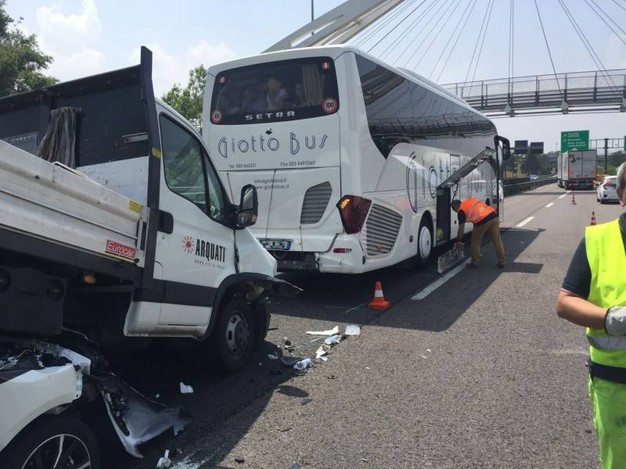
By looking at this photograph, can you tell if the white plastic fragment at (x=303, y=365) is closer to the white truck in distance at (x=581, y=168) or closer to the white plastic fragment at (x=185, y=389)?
the white plastic fragment at (x=185, y=389)

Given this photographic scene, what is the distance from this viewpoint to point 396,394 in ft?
14.8

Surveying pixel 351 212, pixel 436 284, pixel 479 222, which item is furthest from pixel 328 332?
pixel 479 222

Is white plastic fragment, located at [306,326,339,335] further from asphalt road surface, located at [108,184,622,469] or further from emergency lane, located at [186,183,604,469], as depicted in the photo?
emergency lane, located at [186,183,604,469]

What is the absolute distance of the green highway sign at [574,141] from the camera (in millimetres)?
59656

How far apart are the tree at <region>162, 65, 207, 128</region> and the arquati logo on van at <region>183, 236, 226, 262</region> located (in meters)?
34.2

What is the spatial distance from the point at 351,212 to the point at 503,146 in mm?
10915

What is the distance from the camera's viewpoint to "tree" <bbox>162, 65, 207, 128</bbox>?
37.8 m

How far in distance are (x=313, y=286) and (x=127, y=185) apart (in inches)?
219

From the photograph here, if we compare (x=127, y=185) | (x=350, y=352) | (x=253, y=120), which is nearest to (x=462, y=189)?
(x=253, y=120)

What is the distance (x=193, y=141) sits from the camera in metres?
4.53

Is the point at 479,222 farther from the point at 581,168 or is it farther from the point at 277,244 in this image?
the point at 581,168

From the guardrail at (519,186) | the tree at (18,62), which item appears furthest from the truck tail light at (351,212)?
the guardrail at (519,186)

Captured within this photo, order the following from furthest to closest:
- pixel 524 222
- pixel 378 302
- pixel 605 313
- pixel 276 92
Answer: pixel 524 222 < pixel 276 92 < pixel 378 302 < pixel 605 313

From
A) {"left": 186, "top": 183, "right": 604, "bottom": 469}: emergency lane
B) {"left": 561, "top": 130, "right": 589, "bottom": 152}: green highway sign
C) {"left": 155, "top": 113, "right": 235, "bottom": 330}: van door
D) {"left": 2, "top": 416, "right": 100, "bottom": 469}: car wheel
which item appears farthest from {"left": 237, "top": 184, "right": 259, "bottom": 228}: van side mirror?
{"left": 561, "top": 130, "right": 589, "bottom": 152}: green highway sign
